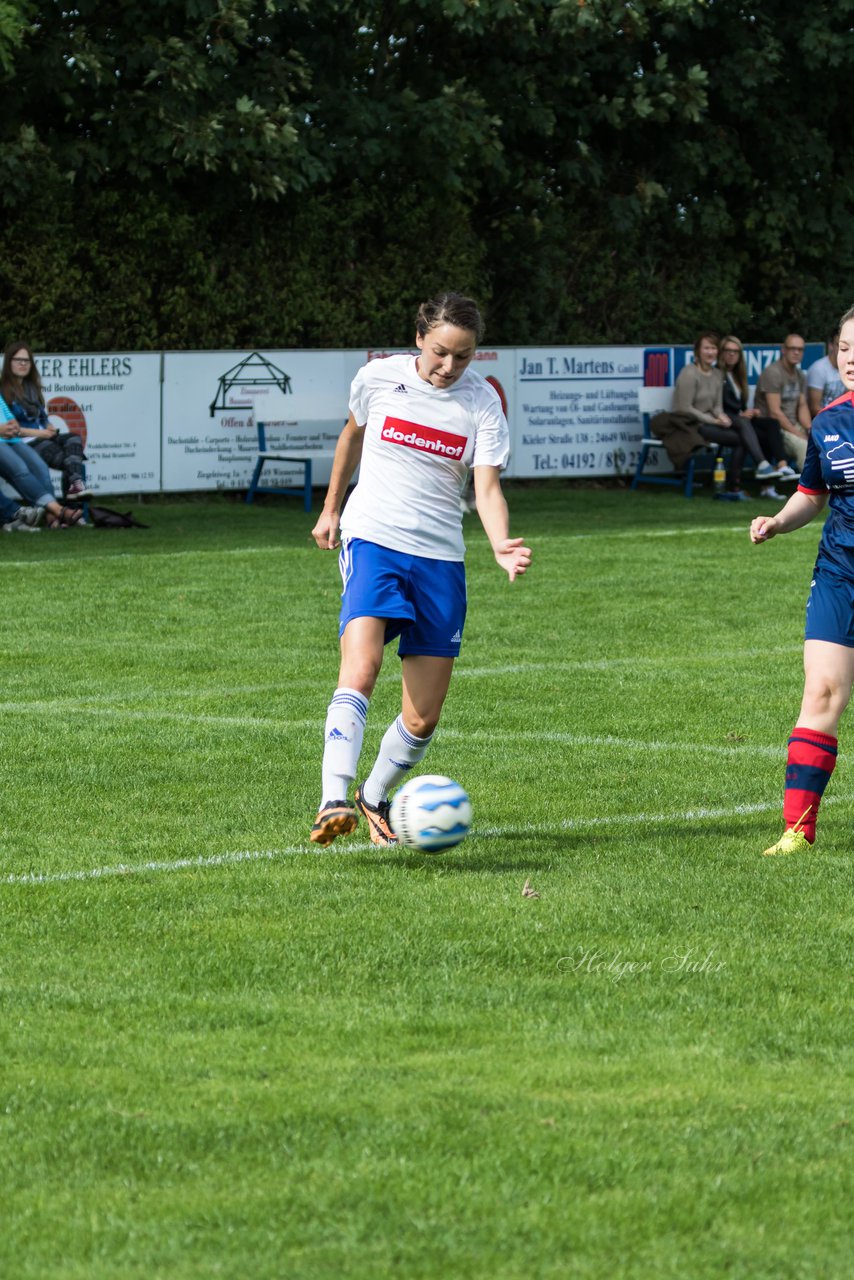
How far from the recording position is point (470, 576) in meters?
15.9

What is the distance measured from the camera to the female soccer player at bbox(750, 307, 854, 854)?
7.02 meters

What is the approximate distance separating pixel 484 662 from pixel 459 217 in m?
16.4

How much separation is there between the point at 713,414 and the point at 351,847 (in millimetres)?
18546

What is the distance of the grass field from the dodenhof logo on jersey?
1364 millimetres

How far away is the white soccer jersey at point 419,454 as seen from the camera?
6.98m

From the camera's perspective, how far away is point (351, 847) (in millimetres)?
7055

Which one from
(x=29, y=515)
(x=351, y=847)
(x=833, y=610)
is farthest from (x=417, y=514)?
(x=29, y=515)

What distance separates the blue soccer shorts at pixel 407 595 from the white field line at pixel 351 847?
709 mm

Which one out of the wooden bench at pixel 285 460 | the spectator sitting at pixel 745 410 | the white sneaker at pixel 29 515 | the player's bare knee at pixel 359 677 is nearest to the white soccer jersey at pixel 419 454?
the player's bare knee at pixel 359 677

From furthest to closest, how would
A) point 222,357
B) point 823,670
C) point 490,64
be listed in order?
1. point 490,64
2. point 222,357
3. point 823,670

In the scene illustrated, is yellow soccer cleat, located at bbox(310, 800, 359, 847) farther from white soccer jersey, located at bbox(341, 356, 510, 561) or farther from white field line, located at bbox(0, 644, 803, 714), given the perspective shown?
white field line, located at bbox(0, 644, 803, 714)

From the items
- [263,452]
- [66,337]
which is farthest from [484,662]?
[66,337]

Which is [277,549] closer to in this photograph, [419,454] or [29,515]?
[29,515]

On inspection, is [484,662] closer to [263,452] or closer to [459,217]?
[263,452]
